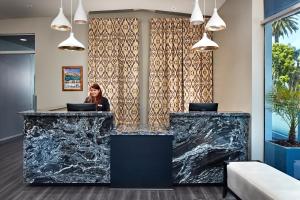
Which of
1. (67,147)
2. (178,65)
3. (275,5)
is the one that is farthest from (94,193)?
(178,65)

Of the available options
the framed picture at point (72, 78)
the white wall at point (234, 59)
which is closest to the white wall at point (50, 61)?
the framed picture at point (72, 78)

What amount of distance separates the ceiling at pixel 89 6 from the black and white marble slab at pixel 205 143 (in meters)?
2.69

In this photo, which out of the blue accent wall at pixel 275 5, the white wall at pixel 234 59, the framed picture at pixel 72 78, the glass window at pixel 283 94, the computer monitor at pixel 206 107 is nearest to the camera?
the glass window at pixel 283 94

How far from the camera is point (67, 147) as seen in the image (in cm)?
426

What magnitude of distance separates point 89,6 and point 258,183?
508 centimetres

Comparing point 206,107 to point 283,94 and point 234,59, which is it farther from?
point 234,59

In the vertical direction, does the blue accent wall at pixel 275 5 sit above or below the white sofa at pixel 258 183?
above

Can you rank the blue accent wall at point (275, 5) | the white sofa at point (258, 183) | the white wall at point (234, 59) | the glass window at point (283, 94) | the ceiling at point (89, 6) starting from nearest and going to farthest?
the white sofa at point (258, 183) → the glass window at point (283, 94) → the blue accent wall at point (275, 5) → the white wall at point (234, 59) → the ceiling at point (89, 6)

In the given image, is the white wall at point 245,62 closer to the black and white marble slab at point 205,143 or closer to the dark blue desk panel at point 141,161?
the black and white marble slab at point 205,143

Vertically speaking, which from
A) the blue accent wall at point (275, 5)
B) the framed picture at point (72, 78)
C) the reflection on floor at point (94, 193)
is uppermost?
the blue accent wall at point (275, 5)

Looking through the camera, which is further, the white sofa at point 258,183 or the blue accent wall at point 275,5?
the blue accent wall at point 275,5

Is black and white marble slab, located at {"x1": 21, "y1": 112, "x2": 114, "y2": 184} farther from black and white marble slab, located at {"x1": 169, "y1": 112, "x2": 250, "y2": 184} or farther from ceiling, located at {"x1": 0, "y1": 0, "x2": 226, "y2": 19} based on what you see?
ceiling, located at {"x1": 0, "y1": 0, "x2": 226, "y2": 19}

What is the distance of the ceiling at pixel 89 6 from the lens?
6.03 metres

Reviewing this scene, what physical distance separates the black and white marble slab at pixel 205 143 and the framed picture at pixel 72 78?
349cm
